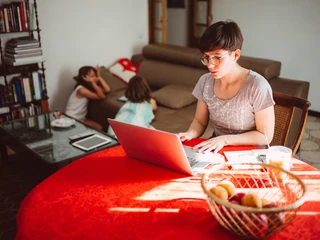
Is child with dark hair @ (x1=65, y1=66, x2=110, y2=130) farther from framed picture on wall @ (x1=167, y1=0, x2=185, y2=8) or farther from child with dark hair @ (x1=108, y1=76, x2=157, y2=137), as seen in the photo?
framed picture on wall @ (x1=167, y1=0, x2=185, y2=8)

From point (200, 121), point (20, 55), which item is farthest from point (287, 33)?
point (20, 55)

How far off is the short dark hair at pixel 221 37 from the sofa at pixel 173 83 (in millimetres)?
1336

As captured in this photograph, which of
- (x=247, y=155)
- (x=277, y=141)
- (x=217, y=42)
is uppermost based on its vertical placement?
(x=217, y=42)

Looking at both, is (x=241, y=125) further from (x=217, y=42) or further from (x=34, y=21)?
(x=34, y=21)

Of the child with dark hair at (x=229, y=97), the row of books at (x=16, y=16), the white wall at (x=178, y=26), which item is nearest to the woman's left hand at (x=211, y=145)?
the child with dark hair at (x=229, y=97)

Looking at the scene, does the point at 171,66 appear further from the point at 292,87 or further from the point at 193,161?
the point at 193,161

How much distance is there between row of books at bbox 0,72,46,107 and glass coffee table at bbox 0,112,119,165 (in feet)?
1.79

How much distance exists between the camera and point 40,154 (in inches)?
96.4

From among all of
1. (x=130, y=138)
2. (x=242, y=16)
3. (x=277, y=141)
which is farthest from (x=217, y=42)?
(x=242, y=16)

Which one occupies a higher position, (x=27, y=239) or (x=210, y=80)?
(x=210, y=80)

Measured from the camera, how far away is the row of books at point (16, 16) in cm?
334

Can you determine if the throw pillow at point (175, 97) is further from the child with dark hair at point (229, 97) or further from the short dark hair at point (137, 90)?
the child with dark hair at point (229, 97)

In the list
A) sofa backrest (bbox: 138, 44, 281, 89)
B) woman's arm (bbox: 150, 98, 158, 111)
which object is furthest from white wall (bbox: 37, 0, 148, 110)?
woman's arm (bbox: 150, 98, 158, 111)

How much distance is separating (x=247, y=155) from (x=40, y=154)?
155cm
